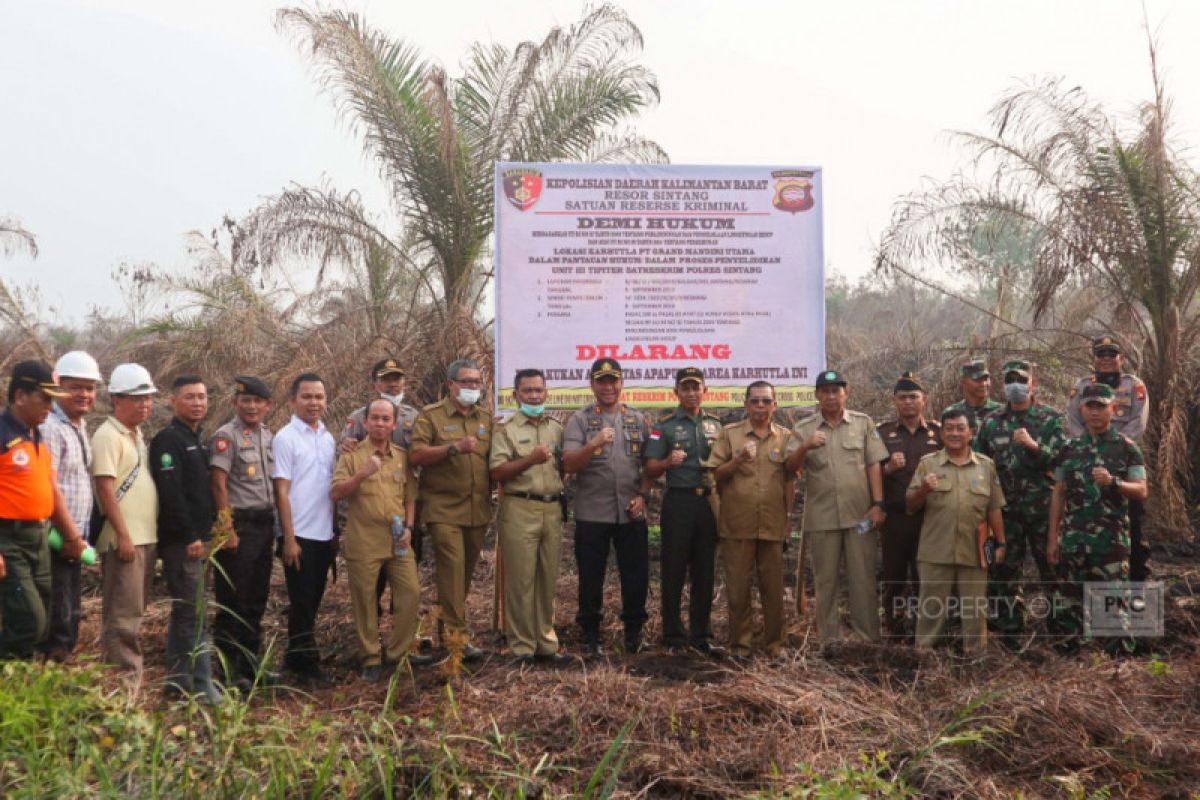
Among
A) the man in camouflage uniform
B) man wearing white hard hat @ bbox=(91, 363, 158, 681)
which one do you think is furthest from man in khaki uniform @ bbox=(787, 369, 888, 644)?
man wearing white hard hat @ bbox=(91, 363, 158, 681)

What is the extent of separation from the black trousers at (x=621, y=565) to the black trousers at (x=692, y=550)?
15 centimetres

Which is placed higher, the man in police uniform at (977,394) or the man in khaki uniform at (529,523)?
the man in police uniform at (977,394)

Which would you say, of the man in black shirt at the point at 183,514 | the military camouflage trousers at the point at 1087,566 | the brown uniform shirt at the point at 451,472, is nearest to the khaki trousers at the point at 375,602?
the brown uniform shirt at the point at 451,472

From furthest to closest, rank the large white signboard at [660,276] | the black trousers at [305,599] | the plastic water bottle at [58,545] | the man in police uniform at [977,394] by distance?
the large white signboard at [660,276], the man in police uniform at [977,394], the black trousers at [305,599], the plastic water bottle at [58,545]

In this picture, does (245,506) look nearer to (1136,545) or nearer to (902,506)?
(902,506)

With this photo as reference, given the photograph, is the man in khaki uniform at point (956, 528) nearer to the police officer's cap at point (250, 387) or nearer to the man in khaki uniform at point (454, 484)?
the man in khaki uniform at point (454, 484)

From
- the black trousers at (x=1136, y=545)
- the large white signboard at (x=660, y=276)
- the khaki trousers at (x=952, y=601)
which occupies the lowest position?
the khaki trousers at (x=952, y=601)

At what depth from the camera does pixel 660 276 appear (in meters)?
6.62

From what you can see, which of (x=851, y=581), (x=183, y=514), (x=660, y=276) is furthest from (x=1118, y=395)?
(x=183, y=514)

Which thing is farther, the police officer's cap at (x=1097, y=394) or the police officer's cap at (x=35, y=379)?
the police officer's cap at (x=1097, y=394)

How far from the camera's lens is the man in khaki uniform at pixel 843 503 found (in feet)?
19.6

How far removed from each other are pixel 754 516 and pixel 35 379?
12.5ft

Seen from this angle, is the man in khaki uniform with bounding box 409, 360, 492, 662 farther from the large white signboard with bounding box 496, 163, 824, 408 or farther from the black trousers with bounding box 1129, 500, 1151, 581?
the black trousers with bounding box 1129, 500, 1151, 581

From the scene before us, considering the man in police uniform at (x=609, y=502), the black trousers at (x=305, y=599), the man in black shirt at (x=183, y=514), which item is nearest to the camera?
the man in black shirt at (x=183, y=514)
